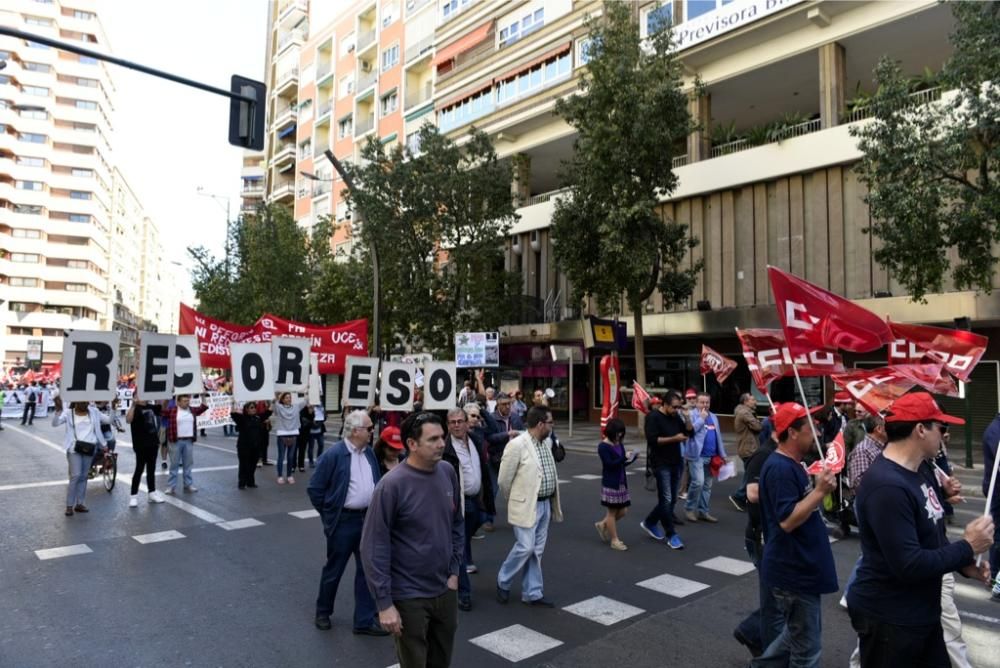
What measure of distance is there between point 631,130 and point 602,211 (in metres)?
2.30

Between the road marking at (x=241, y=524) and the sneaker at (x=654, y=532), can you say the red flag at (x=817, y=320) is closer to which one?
the sneaker at (x=654, y=532)

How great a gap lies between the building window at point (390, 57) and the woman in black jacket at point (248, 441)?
113 ft

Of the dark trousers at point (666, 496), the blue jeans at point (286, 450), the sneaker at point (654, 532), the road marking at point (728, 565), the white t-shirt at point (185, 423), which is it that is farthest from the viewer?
the blue jeans at point (286, 450)

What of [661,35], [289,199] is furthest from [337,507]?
[289,199]

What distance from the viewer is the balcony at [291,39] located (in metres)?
56.7

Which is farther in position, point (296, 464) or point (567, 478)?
point (296, 464)

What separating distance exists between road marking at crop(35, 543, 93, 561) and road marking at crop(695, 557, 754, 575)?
268 inches

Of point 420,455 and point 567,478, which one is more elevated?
point 420,455

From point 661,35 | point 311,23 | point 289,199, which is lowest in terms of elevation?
point 661,35

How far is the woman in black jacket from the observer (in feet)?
38.4

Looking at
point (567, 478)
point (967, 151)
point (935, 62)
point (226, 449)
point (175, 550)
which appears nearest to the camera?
point (175, 550)

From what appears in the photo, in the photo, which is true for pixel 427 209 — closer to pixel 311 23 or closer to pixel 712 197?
pixel 712 197

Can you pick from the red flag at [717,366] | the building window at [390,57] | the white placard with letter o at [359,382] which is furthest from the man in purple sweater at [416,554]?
the building window at [390,57]

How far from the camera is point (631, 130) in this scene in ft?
59.7
